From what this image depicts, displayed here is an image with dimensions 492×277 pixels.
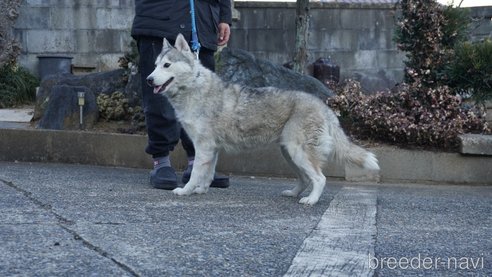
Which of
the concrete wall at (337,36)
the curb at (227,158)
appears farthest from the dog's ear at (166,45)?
the concrete wall at (337,36)

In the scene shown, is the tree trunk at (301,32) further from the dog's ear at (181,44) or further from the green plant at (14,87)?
the dog's ear at (181,44)

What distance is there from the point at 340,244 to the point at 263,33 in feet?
32.5

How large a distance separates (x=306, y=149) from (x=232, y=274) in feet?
6.51

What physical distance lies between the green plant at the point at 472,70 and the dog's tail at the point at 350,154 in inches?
100

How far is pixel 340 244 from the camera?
3.18 metres

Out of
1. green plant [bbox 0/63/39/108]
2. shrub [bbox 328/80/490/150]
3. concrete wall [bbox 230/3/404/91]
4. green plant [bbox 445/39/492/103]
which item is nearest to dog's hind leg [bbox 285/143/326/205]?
shrub [bbox 328/80/490/150]

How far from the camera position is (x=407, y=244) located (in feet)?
10.7

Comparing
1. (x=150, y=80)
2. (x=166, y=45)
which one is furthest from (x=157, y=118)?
(x=166, y=45)

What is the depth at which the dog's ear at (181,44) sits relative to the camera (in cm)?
457

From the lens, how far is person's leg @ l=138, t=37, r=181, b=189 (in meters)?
4.92

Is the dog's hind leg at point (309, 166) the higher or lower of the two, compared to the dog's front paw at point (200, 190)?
higher

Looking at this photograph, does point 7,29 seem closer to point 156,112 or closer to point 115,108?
point 115,108

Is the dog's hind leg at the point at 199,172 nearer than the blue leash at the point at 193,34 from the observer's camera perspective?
Yes

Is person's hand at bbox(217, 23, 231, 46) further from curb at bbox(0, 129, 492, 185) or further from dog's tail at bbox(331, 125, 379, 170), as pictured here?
curb at bbox(0, 129, 492, 185)
